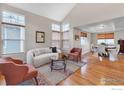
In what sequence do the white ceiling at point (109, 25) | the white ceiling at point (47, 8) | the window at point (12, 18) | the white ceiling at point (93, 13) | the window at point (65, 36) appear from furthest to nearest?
1. the window at point (65, 36)
2. the white ceiling at point (109, 25)
3. the white ceiling at point (47, 8)
4. the white ceiling at point (93, 13)
5. the window at point (12, 18)

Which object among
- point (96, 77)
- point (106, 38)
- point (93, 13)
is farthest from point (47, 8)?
point (106, 38)

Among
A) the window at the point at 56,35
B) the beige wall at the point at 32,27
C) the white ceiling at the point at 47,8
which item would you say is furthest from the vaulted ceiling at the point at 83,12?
the window at the point at 56,35

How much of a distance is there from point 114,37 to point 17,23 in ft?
25.0

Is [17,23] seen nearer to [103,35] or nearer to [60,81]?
[60,81]

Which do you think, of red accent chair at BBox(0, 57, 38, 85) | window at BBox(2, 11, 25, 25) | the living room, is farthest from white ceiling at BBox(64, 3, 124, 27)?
red accent chair at BBox(0, 57, 38, 85)

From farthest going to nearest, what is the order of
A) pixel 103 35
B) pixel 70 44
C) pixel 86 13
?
pixel 103 35 → pixel 70 44 → pixel 86 13

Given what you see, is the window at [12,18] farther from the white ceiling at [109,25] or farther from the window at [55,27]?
the white ceiling at [109,25]

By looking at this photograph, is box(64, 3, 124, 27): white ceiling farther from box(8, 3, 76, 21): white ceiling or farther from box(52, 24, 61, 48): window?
box(52, 24, 61, 48): window

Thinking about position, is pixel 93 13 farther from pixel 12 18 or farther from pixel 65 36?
pixel 12 18

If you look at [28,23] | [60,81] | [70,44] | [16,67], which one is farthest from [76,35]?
[16,67]

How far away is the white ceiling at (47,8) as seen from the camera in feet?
13.4

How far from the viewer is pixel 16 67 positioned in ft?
6.47

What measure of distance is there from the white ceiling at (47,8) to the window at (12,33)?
495mm
